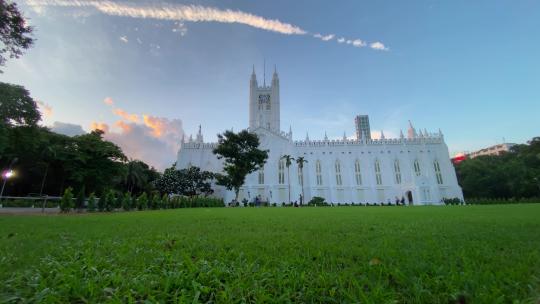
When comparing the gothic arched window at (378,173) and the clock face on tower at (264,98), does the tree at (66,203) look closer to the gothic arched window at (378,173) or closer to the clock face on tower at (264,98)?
the gothic arched window at (378,173)

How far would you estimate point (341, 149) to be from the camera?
5584 cm

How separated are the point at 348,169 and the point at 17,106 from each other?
50798mm

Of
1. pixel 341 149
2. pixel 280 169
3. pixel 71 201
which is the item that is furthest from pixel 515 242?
pixel 341 149

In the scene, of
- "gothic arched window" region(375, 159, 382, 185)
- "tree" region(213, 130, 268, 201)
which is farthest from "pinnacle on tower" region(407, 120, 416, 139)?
"tree" region(213, 130, 268, 201)

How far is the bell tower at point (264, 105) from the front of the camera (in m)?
64.1

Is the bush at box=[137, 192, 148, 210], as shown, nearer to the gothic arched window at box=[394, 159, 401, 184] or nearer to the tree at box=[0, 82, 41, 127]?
the tree at box=[0, 82, 41, 127]

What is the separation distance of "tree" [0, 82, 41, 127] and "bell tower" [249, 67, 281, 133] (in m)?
47.9

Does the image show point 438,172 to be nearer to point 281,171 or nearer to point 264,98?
point 281,171

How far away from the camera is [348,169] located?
178 feet

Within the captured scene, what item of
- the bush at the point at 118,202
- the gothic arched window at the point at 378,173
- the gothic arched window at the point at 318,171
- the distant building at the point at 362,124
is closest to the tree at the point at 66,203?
the bush at the point at 118,202

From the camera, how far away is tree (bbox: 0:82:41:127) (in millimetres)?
15383

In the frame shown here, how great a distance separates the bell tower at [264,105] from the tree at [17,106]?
47.9 metres

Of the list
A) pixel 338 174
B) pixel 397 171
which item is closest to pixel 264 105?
pixel 338 174

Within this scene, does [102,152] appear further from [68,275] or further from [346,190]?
[346,190]
